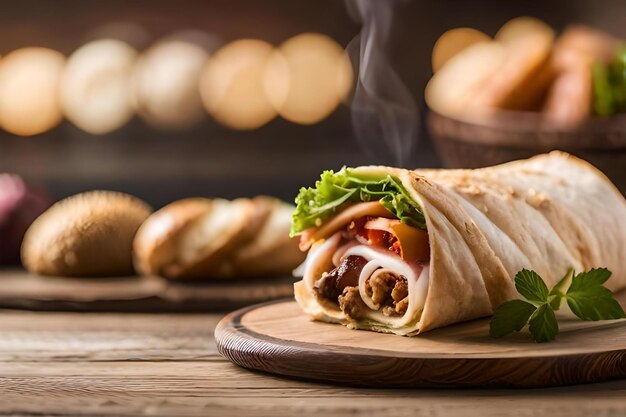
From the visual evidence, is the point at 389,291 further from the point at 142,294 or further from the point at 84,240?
the point at 84,240

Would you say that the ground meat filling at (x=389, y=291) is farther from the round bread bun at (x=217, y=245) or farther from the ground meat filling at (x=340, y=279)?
the round bread bun at (x=217, y=245)

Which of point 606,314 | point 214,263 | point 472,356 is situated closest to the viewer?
point 472,356

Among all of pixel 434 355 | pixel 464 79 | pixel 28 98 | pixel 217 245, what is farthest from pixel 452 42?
pixel 434 355

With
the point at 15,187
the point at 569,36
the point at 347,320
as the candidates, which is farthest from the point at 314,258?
the point at 569,36

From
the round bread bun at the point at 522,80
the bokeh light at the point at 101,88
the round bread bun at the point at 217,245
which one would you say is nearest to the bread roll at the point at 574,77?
the round bread bun at the point at 522,80

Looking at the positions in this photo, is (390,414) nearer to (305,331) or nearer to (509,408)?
(509,408)

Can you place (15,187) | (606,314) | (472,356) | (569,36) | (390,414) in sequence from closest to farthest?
(390,414) → (472,356) → (606,314) → (15,187) → (569,36)

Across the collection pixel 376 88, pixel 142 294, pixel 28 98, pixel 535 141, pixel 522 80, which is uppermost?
pixel 28 98

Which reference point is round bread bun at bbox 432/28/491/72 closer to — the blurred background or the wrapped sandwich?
the blurred background
